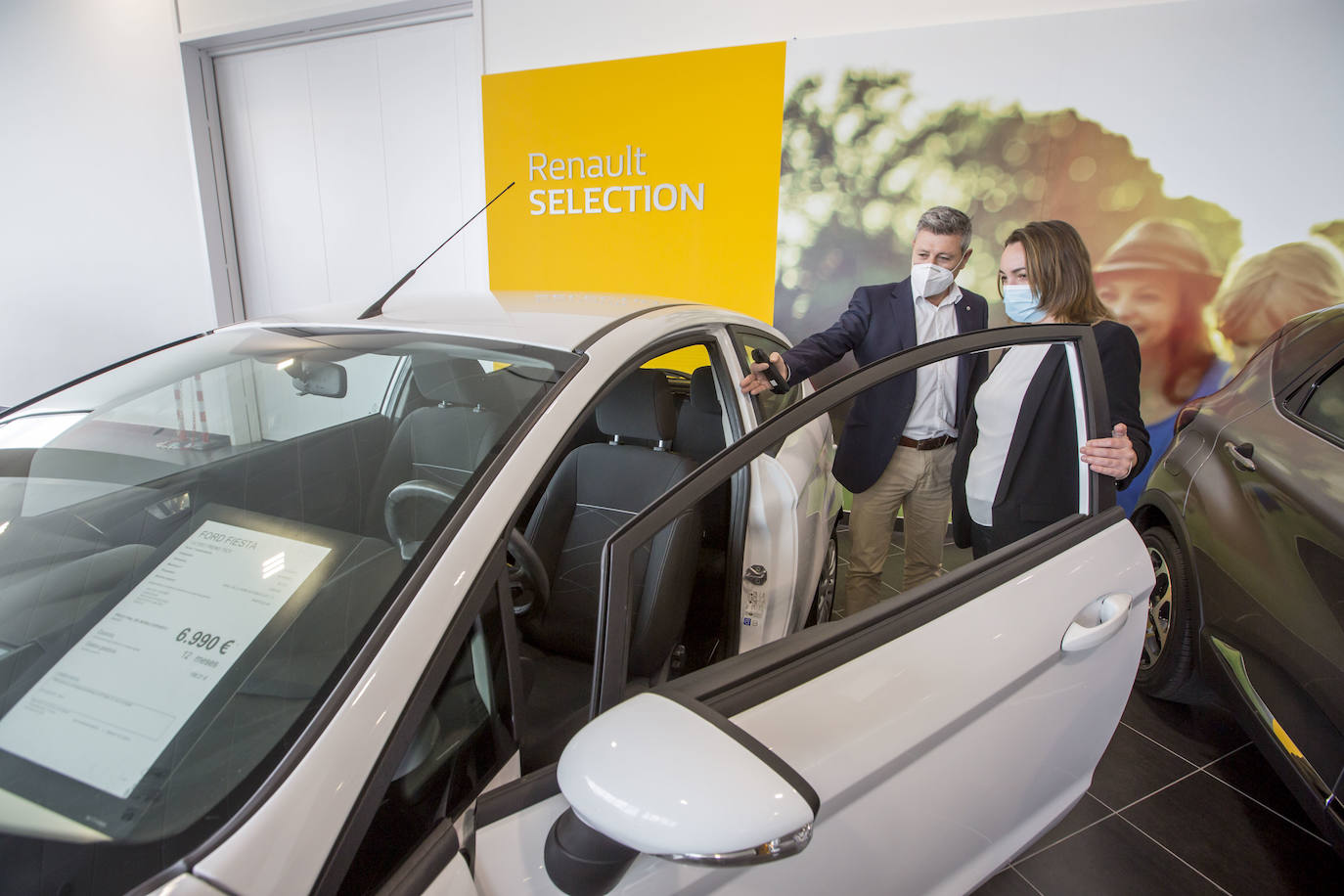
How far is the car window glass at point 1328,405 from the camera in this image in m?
1.62

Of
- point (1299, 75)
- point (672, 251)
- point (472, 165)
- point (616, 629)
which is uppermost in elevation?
point (1299, 75)

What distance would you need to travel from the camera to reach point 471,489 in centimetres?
83

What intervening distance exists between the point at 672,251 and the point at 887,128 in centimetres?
125

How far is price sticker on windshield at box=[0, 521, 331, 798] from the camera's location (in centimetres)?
65

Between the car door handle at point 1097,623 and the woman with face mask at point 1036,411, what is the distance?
0.31m

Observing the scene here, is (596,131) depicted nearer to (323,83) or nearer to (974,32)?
(974,32)

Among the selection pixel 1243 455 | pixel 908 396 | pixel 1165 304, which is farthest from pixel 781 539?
pixel 1165 304

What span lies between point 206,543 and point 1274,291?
12.6ft

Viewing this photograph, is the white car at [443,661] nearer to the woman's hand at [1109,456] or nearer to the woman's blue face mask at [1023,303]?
the woman's hand at [1109,456]

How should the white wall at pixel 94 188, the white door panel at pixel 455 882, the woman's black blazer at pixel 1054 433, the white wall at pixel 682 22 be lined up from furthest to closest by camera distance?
the white wall at pixel 94 188 < the white wall at pixel 682 22 < the woman's black blazer at pixel 1054 433 < the white door panel at pixel 455 882

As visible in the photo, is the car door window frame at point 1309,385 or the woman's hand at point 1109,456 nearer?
the woman's hand at point 1109,456

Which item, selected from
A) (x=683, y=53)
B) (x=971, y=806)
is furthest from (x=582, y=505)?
(x=683, y=53)

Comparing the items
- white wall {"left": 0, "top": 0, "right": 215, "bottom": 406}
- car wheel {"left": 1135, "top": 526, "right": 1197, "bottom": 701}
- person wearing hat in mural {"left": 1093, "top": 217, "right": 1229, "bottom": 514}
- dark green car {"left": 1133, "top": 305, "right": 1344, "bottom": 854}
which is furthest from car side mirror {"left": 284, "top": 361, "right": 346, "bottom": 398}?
white wall {"left": 0, "top": 0, "right": 215, "bottom": 406}

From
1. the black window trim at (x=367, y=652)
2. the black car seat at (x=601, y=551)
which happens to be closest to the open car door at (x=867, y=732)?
the black window trim at (x=367, y=652)
